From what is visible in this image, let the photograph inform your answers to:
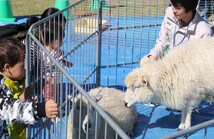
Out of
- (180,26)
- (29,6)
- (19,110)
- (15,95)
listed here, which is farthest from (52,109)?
(29,6)

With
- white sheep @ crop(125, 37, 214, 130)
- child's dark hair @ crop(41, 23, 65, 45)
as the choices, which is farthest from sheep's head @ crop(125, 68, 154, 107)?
child's dark hair @ crop(41, 23, 65, 45)

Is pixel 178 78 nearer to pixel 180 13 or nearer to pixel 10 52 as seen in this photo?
pixel 180 13

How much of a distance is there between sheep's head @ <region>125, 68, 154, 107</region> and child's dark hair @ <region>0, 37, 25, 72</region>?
1.27m

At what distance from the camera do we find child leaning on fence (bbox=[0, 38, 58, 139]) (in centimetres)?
238

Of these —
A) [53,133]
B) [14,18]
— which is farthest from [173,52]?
[14,18]

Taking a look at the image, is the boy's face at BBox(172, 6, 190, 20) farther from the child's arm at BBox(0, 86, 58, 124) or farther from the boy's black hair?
the child's arm at BBox(0, 86, 58, 124)

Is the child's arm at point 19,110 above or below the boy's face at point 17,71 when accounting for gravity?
below

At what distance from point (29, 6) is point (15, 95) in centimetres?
849

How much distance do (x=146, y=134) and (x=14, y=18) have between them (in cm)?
563

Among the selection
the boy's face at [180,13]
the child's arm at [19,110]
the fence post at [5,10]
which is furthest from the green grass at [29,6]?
the child's arm at [19,110]

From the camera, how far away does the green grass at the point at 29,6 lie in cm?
984

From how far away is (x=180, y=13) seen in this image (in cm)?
399

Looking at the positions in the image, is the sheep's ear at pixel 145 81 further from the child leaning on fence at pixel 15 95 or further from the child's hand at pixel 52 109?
the child's hand at pixel 52 109

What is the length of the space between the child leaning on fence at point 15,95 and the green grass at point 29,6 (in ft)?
23.5
